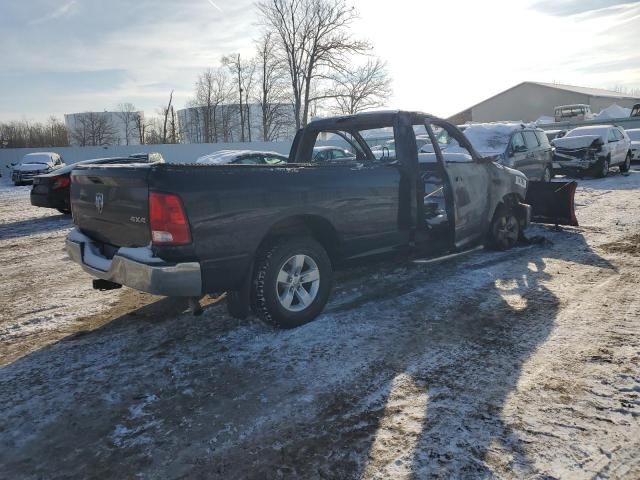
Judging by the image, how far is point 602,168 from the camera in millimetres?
16000

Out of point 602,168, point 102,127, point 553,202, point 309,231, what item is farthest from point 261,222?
point 102,127

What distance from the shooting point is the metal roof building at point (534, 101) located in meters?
60.3

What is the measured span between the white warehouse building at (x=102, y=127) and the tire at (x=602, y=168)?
213 ft

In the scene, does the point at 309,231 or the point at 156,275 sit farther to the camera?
the point at 309,231

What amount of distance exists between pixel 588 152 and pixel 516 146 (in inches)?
254

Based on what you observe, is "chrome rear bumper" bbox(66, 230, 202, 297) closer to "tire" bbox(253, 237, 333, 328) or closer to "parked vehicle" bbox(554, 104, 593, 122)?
"tire" bbox(253, 237, 333, 328)

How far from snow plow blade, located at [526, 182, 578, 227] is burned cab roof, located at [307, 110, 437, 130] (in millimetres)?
3755

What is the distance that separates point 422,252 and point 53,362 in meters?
3.75

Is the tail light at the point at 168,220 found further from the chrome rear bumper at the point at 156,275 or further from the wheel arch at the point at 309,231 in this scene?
the wheel arch at the point at 309,231

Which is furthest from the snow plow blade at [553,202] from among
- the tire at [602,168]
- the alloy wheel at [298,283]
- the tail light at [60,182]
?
the tail light at [60,182]

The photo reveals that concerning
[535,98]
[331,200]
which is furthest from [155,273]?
[535,98]

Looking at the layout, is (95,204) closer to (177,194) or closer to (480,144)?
(177,194)

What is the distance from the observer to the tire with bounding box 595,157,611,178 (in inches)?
627

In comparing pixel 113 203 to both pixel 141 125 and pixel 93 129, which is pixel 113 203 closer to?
pixel 93 129
